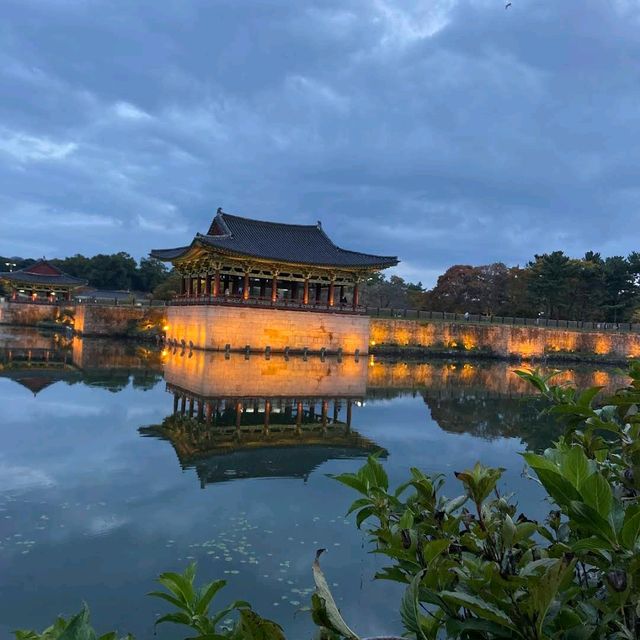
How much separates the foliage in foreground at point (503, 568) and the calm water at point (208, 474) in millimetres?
3589

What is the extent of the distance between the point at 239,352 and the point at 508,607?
1119 inches

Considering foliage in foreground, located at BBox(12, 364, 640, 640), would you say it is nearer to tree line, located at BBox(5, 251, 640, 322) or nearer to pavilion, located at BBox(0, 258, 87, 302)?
tree line, located at BBox(5, 251, 640, 322)

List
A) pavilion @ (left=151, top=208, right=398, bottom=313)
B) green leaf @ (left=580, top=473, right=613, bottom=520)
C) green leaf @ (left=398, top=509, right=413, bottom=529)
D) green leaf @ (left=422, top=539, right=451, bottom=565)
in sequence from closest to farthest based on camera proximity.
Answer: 1. green leaf @ (left=580, top=473, right=613, bottom=520)
2. green leaf @ (left=422, top=539, right=451, bottom=565)
3. green leaf @ (left=398, top=509, right=413, bottom=529)
4. pavilion @ (left=151, top=208, right=398, bottom=313)

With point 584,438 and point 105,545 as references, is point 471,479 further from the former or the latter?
point 105,545

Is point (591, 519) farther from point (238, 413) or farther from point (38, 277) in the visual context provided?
point (38, 277)

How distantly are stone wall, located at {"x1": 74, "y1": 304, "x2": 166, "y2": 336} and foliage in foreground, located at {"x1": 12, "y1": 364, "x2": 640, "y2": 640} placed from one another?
3940cm

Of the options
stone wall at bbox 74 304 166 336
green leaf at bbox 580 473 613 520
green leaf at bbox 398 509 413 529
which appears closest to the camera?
green leaf at bbox 580 473 613 520

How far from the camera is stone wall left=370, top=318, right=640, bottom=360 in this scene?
127 feet

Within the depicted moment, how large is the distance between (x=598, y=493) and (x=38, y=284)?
5236cm

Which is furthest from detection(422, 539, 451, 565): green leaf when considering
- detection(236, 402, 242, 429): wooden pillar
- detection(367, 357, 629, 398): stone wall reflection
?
detection(367, 357, 629, 398): stone wall reflection

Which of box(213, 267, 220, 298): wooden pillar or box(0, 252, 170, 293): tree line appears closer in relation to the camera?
box(213, 267, 220, 298): wooden pillar

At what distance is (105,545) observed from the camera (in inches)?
240

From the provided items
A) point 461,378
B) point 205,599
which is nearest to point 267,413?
point 205,599

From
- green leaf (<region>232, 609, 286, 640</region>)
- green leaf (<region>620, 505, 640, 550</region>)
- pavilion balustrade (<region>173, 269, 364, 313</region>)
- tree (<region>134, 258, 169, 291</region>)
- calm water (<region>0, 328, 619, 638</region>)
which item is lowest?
calm water (<region>0, 328, 619, 638</region>)
